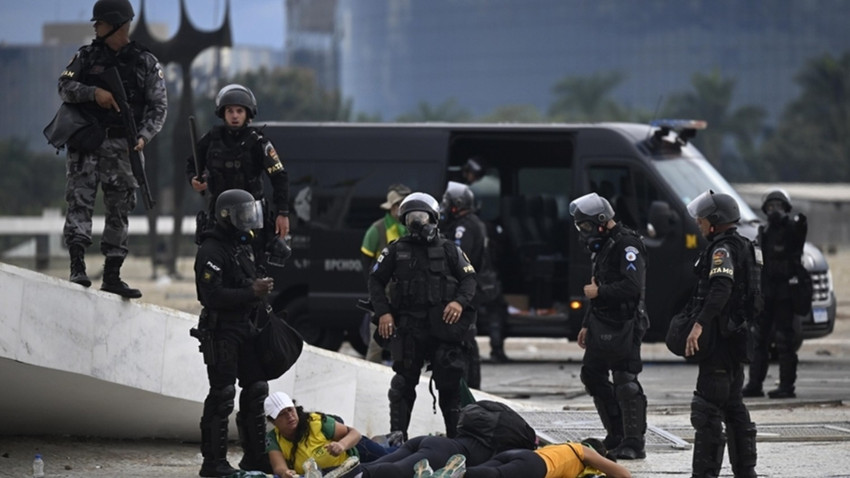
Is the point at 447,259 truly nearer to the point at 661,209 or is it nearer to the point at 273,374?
the point at 273,374

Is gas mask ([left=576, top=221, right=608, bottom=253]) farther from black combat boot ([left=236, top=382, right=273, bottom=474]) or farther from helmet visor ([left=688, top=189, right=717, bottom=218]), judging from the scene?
black combat boot ([left=236, top=382, right=273, bottom=474])

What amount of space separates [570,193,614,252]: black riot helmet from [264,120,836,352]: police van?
18.3ft

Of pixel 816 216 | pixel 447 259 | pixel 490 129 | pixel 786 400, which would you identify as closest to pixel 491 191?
pixel 490 129

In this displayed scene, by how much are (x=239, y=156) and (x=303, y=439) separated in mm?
1963

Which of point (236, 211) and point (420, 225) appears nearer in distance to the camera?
point (236, 211)

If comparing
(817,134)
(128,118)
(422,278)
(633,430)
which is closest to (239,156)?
(128,118)

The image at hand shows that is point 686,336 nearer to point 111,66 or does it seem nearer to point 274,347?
point 274,347

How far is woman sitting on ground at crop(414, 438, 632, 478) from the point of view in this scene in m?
7.76

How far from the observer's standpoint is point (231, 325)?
8.63 metres

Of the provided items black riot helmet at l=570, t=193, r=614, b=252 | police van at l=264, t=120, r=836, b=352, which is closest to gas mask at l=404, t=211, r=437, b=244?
black riot helmet at l=570, t=193, r=614, b=252

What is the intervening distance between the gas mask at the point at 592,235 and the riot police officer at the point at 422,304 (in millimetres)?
749

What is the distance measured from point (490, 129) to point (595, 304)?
656 centimetres

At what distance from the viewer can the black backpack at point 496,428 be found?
816cm

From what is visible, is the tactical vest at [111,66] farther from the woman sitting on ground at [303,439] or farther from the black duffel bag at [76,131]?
the woman sitting on ground at [303,439]
